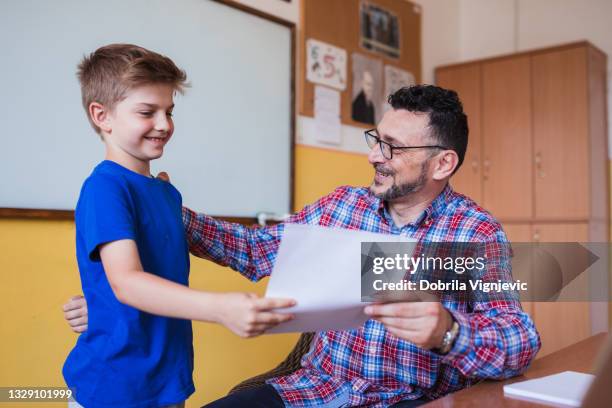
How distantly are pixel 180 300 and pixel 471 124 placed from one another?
353 cm

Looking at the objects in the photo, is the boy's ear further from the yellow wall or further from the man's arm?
the yellow wall

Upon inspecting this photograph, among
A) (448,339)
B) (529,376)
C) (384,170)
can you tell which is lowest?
(529,376)

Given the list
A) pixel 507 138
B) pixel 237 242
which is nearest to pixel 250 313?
pixel 237 242

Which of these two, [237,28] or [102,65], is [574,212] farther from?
[102,65]

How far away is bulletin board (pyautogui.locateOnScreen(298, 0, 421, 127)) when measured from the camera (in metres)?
3.20

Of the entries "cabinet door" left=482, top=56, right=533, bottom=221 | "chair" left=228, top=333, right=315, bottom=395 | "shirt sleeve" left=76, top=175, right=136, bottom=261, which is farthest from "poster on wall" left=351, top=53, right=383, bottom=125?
"shirt sleeve" left=76, top=175, right=136, bottom=261

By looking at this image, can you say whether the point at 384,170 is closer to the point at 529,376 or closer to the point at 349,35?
the point at 529,376

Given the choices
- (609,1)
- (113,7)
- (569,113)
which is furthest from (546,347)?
(113,7)

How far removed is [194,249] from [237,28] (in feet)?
5.21

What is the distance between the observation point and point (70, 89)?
2170mm

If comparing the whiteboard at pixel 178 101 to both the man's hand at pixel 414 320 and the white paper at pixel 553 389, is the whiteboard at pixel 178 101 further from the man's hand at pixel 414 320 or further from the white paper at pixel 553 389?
the white paper at pixel 553 389

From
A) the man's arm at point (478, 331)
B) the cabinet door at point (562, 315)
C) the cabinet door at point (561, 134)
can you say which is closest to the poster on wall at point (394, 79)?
the cabinet door at point (561, 134)

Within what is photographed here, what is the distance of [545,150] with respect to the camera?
12.4ft

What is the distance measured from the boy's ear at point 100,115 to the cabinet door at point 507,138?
3.22m
